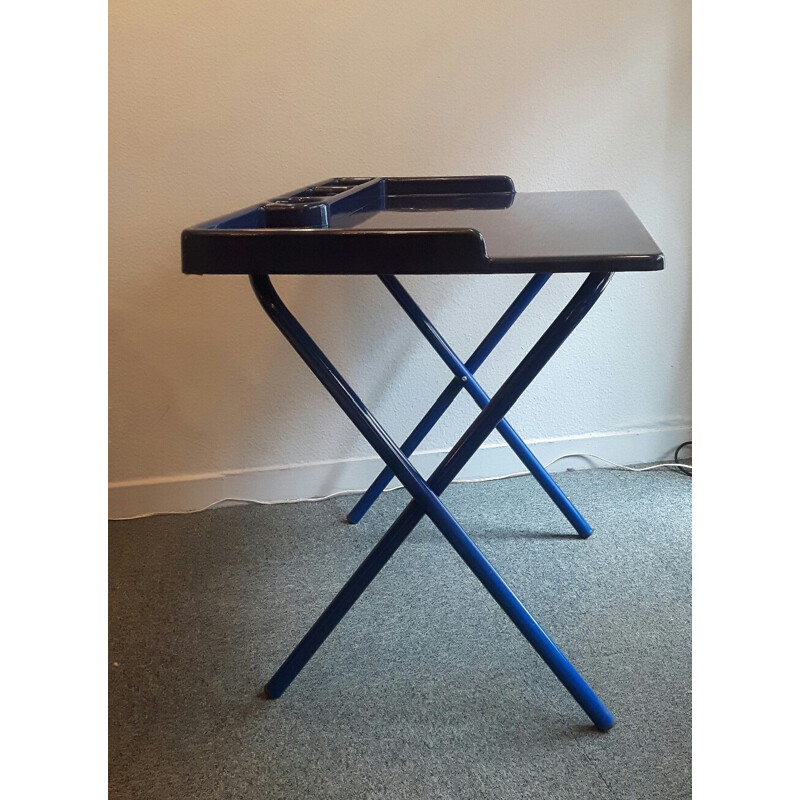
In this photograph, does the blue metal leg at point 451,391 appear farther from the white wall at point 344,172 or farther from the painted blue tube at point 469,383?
the white wall at point 344,172

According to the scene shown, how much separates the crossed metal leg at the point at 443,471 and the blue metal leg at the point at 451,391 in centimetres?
62

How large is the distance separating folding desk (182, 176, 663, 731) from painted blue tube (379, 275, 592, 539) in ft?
0.73

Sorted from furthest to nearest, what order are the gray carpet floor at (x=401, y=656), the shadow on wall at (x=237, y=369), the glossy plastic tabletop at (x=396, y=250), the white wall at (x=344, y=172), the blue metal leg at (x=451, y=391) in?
the shadow on wall at (x=237, y=369) < the white wall at (x=344, y=172) < the blue metal leg at (x=451, y=391) < the gray carpet floor at (x=401, y=656) < the glossy plastic tabletop at (x=396, y=250)

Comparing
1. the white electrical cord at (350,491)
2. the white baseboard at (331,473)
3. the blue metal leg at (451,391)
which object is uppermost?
the blue metal leg at (451,391)

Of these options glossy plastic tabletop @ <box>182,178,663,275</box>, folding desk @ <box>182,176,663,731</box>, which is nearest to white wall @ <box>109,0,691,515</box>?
folding desk @ <box>182,176,663,731</box>

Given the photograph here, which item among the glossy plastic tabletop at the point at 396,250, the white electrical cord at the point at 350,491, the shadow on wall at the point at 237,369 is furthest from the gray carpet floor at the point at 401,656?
the glossy plastic tabletop at the point at 396,250

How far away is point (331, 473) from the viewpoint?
2281mm

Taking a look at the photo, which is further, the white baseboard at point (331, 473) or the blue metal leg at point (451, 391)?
the white baseboard at point (331, 473)

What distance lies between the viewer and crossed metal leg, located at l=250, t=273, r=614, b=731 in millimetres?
1253

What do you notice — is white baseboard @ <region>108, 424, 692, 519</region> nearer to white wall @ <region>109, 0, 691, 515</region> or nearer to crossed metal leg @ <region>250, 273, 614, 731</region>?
white wall @ <region>109, 0, 691, 515</region>

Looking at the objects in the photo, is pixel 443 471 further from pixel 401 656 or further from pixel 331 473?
pixel 331 473

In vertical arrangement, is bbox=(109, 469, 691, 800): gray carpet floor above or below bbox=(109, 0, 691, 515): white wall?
below

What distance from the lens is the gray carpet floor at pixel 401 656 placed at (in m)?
1.24

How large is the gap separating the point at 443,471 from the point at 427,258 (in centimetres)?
37
